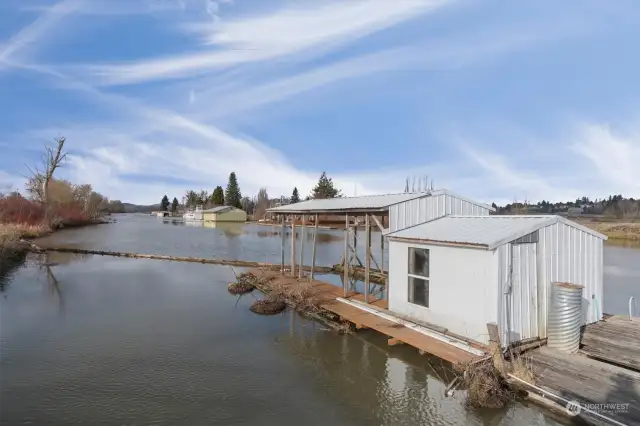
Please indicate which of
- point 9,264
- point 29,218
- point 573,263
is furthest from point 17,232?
point 573,263

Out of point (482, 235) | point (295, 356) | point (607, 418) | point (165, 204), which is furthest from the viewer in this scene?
point (165, 204)

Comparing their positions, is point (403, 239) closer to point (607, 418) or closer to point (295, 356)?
point (295, 356)

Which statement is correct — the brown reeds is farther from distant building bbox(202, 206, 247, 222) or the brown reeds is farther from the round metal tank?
distant building bbox(202, 206, 247, 222)

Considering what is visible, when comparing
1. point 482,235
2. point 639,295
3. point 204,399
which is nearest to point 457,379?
point 482,235

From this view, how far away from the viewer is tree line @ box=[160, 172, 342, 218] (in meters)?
66.9

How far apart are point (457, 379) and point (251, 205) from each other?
10930 cm

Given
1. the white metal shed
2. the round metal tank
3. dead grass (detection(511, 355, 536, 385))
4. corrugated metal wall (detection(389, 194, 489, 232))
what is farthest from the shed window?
the round metal tank

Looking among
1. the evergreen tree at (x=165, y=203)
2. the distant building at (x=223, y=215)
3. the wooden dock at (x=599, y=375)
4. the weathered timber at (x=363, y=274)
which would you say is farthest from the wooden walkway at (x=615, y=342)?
the evergreen tree at (x=165, y=203)

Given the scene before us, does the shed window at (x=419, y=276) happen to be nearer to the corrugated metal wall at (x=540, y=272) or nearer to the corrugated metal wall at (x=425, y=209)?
the corrugated metal wall at (x=425, y=209)

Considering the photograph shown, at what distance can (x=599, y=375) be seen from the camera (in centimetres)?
578

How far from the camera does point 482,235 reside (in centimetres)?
721

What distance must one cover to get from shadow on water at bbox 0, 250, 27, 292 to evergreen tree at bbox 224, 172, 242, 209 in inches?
2669

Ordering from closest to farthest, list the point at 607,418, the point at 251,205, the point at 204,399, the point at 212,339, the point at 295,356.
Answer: the point at 607,418
the point at 204,399
the point at 295,356
the point at 212,339
the point at 251,205

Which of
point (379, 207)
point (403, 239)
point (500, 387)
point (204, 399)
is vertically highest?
point (379, 207)
